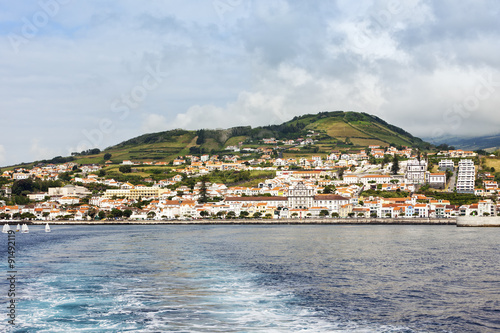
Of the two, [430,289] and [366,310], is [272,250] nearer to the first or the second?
[430,289]

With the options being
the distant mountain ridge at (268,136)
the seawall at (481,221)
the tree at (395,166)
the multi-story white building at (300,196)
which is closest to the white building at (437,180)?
the tree at (395,166)

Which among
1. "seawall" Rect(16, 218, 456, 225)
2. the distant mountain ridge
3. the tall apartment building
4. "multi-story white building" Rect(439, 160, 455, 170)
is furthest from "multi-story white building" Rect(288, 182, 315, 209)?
the distant mountain ridge

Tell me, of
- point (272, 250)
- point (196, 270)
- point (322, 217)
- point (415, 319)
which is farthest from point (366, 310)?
point (322, 217)

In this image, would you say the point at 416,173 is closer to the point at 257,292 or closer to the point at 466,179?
the point at 466,179

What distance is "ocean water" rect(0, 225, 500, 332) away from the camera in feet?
38.0

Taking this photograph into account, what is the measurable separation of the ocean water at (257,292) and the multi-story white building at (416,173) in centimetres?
6375

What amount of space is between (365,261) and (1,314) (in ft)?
47.7

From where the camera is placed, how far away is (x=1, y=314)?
12320mm

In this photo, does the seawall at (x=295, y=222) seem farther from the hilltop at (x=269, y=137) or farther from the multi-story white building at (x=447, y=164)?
the hilltop at (x=269, y=137)

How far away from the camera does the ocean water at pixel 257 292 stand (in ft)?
38.0

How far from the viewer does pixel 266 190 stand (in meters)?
88.5

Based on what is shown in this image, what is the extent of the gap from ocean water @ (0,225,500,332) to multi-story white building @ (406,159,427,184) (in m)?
63.8

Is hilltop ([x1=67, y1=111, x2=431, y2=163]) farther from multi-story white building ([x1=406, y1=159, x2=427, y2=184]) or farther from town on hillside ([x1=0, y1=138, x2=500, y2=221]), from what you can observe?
multi-story white building ([x1=406, y1=159, x2=427, y2=184])

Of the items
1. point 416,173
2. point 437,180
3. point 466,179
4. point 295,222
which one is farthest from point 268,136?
point 295,222
